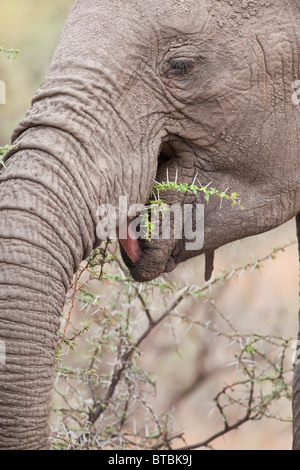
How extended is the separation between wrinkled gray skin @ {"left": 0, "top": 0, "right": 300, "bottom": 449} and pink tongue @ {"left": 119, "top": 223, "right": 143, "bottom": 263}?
1.6 inches

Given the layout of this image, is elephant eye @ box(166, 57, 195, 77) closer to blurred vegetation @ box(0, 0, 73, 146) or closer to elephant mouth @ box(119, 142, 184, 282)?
elephant mouth @ box(119, 142, 184, 282)

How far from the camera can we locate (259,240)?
429cm

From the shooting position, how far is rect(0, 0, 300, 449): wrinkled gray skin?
3.05 m

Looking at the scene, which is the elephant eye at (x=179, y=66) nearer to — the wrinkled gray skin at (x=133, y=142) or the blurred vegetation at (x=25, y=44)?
the wrinkled gray skin at (x=133, y=142)

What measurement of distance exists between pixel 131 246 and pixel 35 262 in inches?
26.9

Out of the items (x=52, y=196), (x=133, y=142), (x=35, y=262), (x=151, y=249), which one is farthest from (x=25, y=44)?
(x=35, y=262)

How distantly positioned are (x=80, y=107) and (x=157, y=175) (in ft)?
1.57

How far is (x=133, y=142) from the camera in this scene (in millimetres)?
3447

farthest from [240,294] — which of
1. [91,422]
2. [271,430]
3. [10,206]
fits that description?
[10,206]

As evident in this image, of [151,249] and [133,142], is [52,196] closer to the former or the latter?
[133,142]

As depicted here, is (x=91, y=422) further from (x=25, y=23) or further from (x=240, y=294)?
(x=25, y=23)

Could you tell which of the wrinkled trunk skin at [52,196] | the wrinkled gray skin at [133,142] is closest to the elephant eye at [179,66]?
the wrinkled gray skin at [133,142]

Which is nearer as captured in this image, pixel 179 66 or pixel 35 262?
pixel 35 262

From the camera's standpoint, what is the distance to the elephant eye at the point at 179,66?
138 inches
